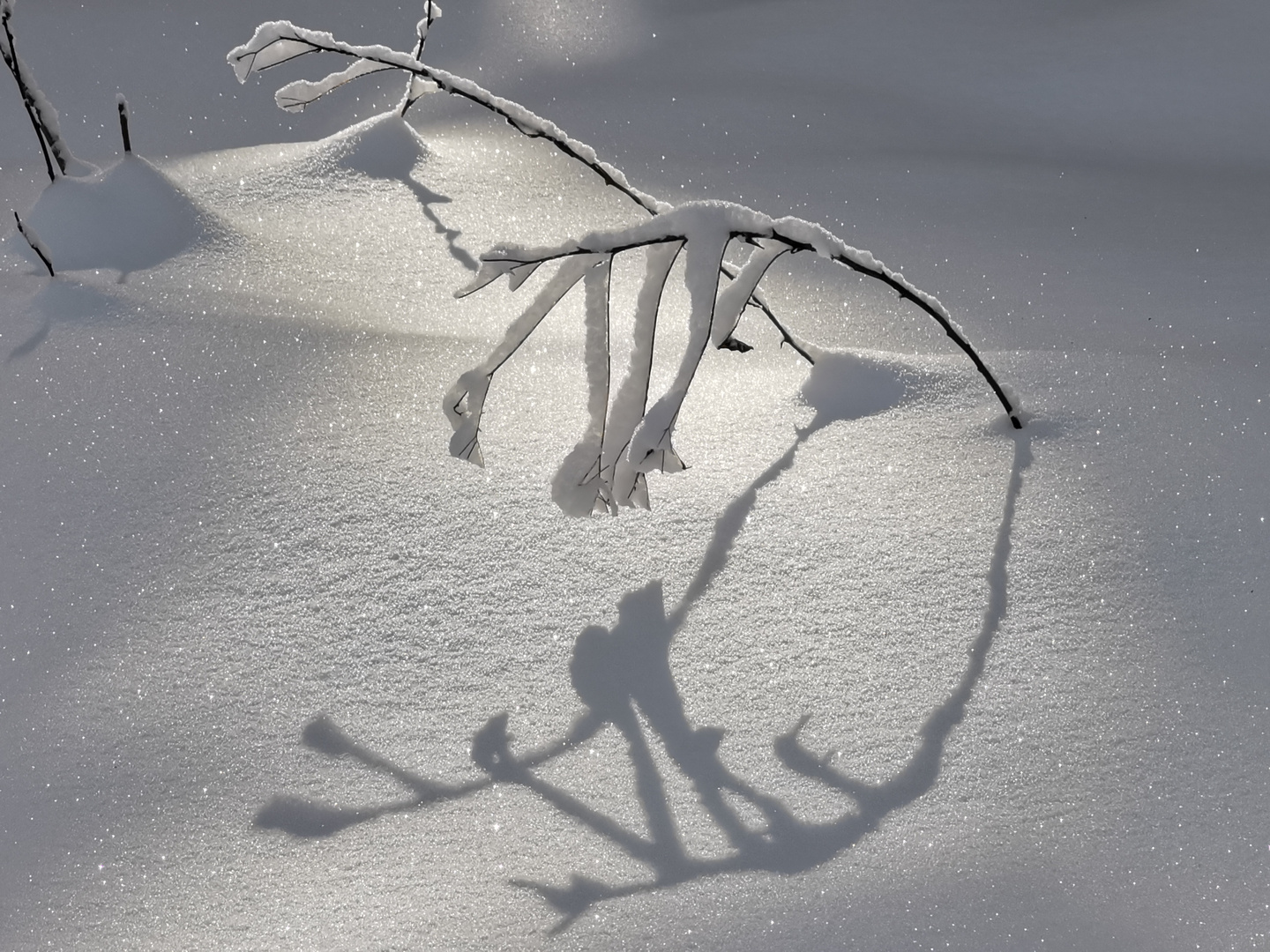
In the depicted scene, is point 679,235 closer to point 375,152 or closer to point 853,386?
point 853,386

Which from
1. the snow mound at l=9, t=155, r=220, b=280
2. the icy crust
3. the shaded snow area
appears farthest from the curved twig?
the snow mound at l=9, t=155, r=220, b=280

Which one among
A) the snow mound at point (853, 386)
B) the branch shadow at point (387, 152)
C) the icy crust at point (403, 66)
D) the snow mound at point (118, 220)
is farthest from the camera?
the branch shadow at point (387, 152)

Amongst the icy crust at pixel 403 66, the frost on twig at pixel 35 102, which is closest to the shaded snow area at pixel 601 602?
the frost on twig at pixel 35 102

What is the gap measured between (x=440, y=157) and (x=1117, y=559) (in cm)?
182

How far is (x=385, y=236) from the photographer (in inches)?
84.5

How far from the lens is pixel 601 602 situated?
123 cm

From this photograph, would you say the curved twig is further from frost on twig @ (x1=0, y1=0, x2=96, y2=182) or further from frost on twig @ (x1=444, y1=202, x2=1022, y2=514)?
frost on twig @ (x1=0, y1=0, x2=96, y2=182)

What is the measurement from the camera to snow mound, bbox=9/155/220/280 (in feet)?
6.33

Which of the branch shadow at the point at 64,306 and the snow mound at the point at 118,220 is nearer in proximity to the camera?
the branch shadow at the point at 64,306

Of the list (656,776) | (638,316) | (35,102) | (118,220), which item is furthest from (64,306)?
(656,776)

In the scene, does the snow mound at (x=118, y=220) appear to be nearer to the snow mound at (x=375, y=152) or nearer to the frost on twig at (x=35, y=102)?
the frost on twig at (x=35, y=102)

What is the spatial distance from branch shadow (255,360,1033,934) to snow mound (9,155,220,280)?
46.9 inches

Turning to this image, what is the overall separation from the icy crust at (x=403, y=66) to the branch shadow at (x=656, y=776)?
510 millimetres

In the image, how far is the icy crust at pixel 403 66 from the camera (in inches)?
50.5
